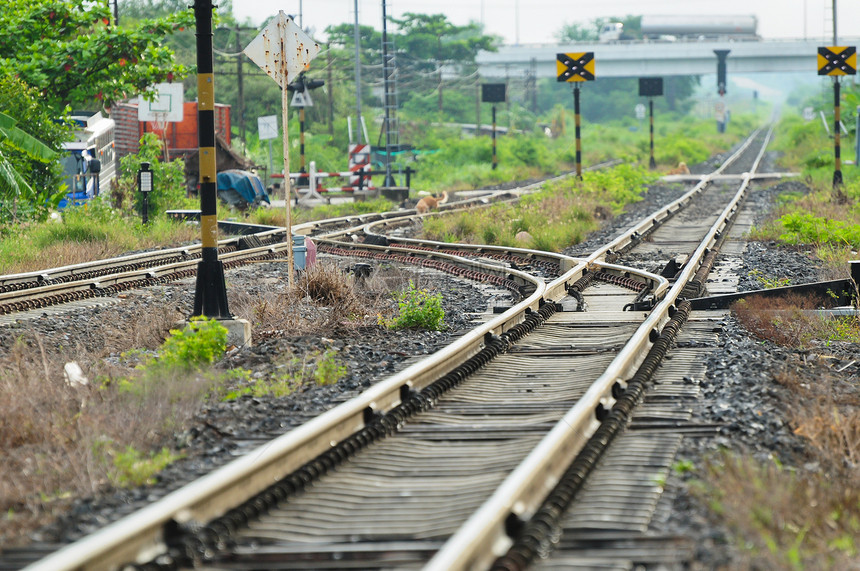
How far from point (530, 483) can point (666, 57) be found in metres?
92.5

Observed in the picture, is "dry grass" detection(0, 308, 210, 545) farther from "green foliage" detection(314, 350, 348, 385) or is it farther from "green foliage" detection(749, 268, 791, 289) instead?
"green foliage" detection(749, 268, 791, 289)

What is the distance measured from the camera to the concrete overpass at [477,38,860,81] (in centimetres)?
8969

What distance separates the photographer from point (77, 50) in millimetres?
22547

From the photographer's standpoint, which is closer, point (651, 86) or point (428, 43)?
point (651, 86)

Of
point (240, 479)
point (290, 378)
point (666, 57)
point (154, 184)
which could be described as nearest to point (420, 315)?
point (290, 378)

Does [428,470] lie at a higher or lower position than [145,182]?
lower

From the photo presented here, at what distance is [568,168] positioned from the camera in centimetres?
5356

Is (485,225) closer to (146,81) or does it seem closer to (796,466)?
(146,81)

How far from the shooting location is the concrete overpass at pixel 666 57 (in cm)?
8969

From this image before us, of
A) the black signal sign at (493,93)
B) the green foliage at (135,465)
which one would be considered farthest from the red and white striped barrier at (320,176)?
the green foliage at (135,465)

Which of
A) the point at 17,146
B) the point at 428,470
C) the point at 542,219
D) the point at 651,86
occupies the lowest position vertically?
the point at 428,470

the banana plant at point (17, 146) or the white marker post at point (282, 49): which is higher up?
the white marker post at point (282, 49)

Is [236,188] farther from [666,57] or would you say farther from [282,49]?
[666,57]

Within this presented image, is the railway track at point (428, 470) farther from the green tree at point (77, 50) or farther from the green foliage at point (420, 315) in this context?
the green tree at point (77, 50)
